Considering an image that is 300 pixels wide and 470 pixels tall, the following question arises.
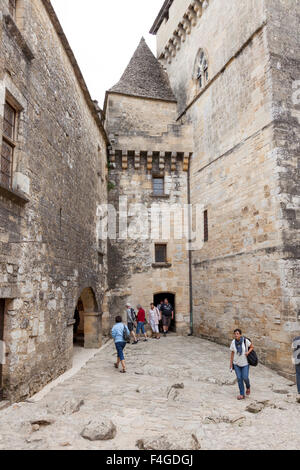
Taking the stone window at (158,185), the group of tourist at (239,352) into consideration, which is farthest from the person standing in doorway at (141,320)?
the stone window at (158,185)

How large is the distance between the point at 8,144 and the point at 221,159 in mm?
7217

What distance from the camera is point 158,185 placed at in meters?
13.4

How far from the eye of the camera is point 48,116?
676cm

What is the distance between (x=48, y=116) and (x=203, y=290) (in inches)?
298

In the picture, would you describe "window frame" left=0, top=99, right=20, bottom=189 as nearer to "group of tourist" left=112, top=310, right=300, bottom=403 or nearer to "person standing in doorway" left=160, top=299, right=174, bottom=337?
"group of tourist" left=112, top=310, right=300, bottom=403

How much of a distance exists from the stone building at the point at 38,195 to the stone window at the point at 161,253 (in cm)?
422

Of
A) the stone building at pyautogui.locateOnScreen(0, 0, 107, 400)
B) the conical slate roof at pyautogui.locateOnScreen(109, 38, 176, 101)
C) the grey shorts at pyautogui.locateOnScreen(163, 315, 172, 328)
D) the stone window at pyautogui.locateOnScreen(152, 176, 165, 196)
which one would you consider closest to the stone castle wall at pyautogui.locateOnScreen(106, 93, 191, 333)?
the stone window at pyautogui.locateOnScreen(152, 176, 165, 196)

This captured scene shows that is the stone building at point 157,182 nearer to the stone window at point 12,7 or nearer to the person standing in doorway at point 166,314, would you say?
the stone window at point 12,7

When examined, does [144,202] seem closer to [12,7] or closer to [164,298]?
[164,298]

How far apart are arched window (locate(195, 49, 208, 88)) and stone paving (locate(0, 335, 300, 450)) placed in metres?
9.57

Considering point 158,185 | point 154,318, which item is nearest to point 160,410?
point 154,318

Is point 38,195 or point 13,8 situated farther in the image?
point 38,195

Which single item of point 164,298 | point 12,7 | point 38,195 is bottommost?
point 164,298

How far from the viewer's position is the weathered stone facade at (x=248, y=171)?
838cm
